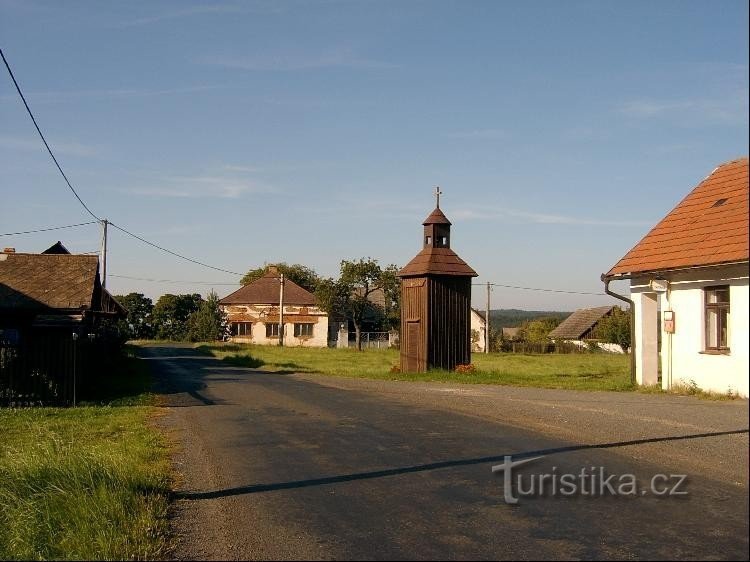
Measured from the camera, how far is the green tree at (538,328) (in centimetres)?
8506

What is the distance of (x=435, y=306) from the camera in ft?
81.2

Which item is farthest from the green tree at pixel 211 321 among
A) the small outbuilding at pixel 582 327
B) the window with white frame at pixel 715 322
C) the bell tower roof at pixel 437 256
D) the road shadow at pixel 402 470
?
the road shadow at pixel 402 470

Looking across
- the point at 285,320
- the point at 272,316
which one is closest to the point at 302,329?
the point at 285,320

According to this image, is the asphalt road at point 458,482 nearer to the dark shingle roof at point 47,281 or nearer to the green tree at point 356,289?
the dark shingle roof at point 47,281

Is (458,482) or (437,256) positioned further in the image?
(437,256)

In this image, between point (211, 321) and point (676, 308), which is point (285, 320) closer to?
point (211, 321)

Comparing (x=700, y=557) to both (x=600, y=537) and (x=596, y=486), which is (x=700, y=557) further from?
(x=596, y=486)

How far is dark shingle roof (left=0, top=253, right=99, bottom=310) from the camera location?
2355 centimetres

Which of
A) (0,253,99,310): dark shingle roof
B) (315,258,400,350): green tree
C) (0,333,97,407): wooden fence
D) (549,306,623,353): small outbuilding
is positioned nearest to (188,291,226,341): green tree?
(315,258,400,350): green tree

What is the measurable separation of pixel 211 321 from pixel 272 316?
6029 millimetres

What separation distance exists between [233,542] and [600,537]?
2.78 m

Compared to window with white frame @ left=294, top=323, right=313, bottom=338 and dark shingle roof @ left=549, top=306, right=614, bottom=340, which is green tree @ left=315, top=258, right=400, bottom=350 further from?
dark shingle roof @ left=549, top=306, right=614, bottom=340

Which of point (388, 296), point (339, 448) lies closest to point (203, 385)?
point (339, 448)

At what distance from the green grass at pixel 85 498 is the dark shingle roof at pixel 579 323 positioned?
236 ft
